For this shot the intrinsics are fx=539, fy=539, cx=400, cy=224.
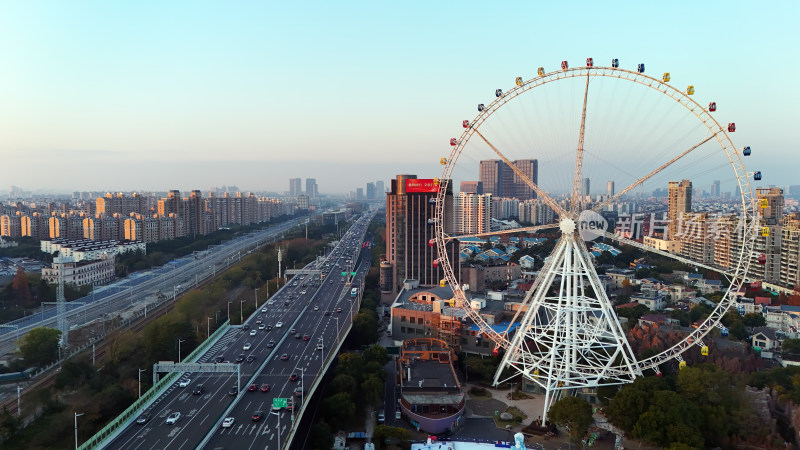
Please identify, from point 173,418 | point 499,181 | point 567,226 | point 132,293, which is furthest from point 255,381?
point 499,181

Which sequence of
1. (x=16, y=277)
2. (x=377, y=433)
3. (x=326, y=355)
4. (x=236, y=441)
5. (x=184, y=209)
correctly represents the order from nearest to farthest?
(x=236, y=441)
(x=377, y=433)
(x=326, y=355)
(x=16, y=277)
(x=184, y=209)

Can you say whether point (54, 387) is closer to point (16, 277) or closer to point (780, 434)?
point (16, 277)

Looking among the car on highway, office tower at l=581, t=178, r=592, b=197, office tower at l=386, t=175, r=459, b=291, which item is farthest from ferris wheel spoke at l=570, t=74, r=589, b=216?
office tower at l=386, t=175, r=459, b=291

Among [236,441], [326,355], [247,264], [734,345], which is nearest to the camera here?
[236,441]

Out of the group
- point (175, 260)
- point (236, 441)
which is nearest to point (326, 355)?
point (236, 441)

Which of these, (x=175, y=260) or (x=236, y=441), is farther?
(x=175, y=260)

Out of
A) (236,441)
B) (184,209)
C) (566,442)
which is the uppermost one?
(184,209)
